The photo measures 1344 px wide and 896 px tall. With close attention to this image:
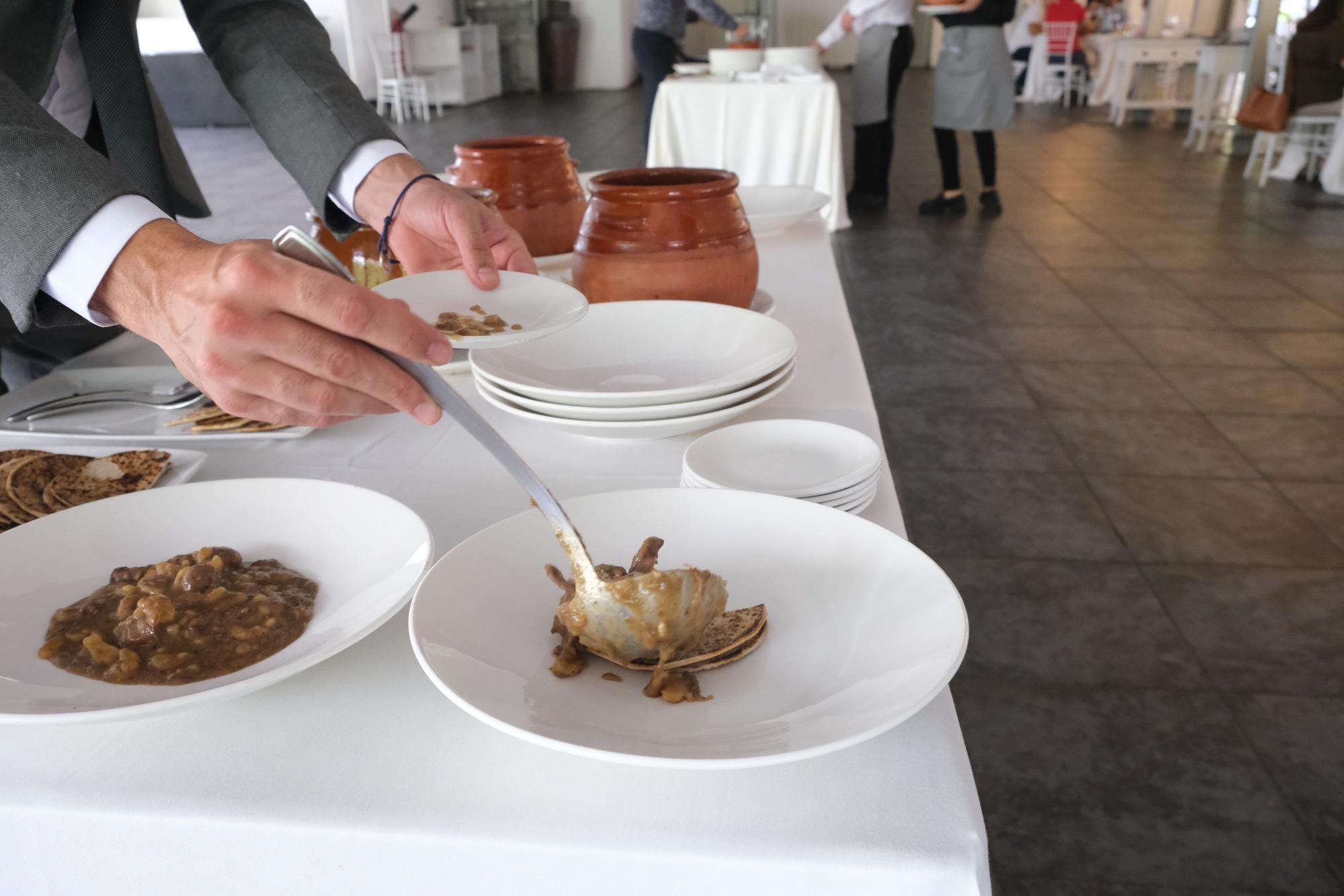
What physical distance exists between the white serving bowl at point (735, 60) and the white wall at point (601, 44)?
7907 millimetres

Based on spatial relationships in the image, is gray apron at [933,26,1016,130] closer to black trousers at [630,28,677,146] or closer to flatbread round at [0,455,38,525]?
black trousers at [630,28,677,146]

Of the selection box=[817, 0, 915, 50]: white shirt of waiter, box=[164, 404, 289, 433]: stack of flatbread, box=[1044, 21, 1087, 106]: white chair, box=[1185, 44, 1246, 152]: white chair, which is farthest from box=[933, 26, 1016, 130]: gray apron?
box=[1044, 21, 1087, 106]: white chair

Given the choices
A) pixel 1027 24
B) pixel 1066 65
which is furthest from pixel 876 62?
pixel 1027 24

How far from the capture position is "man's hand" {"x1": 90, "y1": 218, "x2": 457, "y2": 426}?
49 cm

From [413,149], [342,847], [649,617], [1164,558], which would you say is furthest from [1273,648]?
[413,149]

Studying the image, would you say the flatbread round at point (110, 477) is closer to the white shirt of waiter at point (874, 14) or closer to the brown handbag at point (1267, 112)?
the white shirt of waiter at point (874, 14)

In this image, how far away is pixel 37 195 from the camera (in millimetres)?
615

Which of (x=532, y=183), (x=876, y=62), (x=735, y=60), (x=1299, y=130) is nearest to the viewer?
(x=532, y=183)

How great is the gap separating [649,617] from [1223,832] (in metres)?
1.14

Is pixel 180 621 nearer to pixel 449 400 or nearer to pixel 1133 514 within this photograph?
pixel 449 400

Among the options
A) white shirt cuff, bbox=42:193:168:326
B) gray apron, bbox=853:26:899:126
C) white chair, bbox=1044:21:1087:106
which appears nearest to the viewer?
white shirt cuff, bbox=42:193:168:326

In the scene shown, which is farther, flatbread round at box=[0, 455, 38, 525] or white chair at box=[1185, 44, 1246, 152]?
white chair at box=[1185, 44, 1246, 152]

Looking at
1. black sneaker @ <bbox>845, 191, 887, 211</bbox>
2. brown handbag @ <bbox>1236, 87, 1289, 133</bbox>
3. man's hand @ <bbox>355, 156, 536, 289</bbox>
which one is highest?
man's hand @ <bbox>355, 156, 536, 289</bbox>

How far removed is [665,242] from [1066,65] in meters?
9.88
